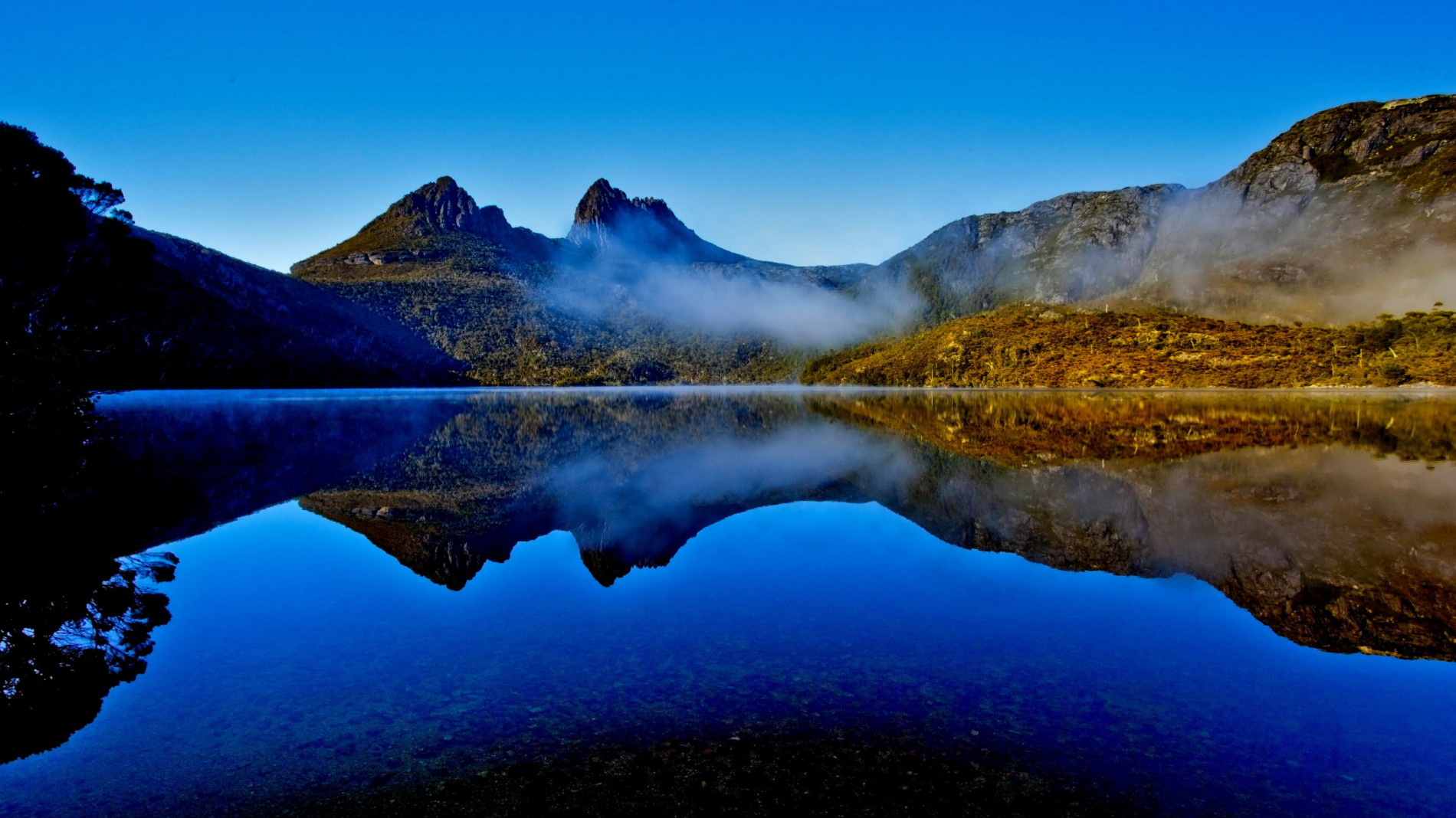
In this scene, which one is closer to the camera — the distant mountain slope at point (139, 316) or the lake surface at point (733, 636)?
the lake surface at point (733, 636)

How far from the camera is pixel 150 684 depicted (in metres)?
7.11

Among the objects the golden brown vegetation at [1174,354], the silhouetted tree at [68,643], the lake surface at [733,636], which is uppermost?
the silhouetted tree at [68,643]

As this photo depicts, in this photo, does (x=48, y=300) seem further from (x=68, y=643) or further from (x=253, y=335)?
(x=253, y=335)

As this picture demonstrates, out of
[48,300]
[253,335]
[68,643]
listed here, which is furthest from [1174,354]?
[253,335]

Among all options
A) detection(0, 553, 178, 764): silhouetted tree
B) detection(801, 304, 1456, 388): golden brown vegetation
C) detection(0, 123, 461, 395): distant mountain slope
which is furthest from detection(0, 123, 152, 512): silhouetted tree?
detection(801, 304, 1456, 388): golden brown vegetation

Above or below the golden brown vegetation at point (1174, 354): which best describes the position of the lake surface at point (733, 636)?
above

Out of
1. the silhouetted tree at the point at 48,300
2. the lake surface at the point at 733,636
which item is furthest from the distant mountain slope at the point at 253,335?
the lake surface at the point at 733,636

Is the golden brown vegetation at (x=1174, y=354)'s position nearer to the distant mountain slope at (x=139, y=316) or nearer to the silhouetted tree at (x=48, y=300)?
the distant mountain slope at (x=139, y=316)

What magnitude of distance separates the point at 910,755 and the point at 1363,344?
15070cm

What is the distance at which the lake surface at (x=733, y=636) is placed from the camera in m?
5.54

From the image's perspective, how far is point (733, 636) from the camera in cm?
850

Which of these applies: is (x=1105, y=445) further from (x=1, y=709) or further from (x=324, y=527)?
(x=1, y=709)

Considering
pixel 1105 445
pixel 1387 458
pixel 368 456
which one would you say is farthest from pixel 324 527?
pixel 1387 458

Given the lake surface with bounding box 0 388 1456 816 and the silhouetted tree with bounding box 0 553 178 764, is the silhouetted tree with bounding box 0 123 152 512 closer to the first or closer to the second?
the lake surface with bounding box 0 388 1456 816
